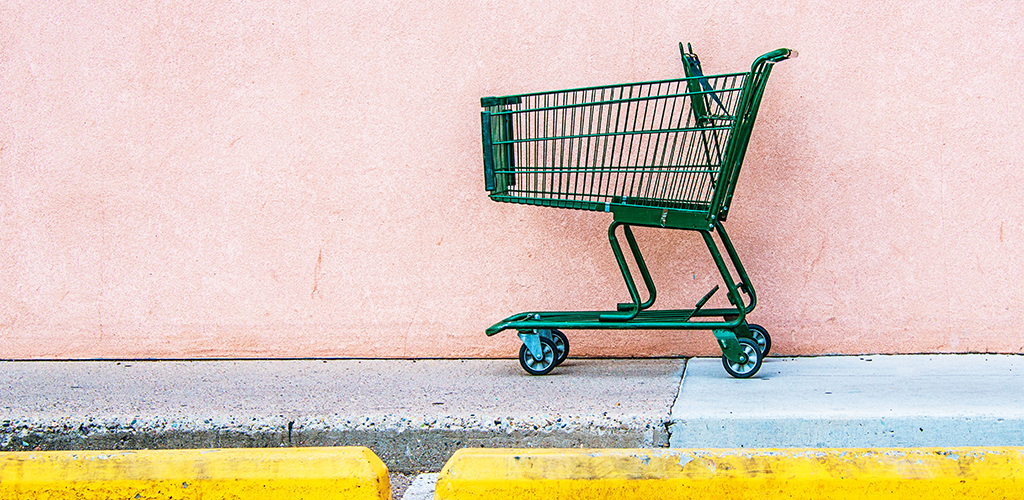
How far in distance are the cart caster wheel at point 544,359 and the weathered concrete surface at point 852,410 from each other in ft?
1.81

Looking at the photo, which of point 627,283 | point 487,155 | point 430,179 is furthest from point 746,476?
point 430,179

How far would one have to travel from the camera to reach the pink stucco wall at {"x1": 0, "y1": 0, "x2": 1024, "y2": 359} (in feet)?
11.7

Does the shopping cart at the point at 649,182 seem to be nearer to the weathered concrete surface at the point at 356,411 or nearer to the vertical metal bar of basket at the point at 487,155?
the vertical metal bar of basket at the point at 487,155

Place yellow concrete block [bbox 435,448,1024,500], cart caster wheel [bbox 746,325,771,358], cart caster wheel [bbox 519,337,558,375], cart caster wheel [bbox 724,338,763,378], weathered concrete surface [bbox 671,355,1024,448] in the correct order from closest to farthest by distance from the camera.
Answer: yellow concrete block [bbox 435,448,1024,500]
weathered concrete surface [bbox 671,355,1024,448]
cart caster wheel [bbox 724,338,763,378]
cart caster wheel [bbox 519,337,558,375]
cart caster wheel [bbox 746,325,771,358]

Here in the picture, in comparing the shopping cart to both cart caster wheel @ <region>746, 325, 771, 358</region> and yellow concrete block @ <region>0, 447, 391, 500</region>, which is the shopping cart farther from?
yellow concrete block @ <region>0, 447, 391, 500</region>

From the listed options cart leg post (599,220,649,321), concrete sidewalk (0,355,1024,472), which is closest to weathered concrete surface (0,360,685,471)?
concrete sidewalk (0,355,1024,472)

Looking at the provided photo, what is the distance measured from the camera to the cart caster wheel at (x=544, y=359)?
3283 mm

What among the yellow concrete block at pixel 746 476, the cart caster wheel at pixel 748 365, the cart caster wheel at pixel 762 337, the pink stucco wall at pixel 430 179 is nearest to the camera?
the yellow concrete block at pixel 746 476

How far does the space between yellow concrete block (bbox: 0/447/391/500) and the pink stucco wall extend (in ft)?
5.77

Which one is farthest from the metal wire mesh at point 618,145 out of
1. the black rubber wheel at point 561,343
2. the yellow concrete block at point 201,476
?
the yellow concrete block at point 201,476

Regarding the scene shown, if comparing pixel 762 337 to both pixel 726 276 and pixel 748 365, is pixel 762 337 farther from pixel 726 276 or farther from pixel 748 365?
pixel 726 276

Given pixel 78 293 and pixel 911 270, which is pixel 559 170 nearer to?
pixel 911 270

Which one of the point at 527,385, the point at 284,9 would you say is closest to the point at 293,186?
the point at 284,9

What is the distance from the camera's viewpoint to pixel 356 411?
8.80ft
